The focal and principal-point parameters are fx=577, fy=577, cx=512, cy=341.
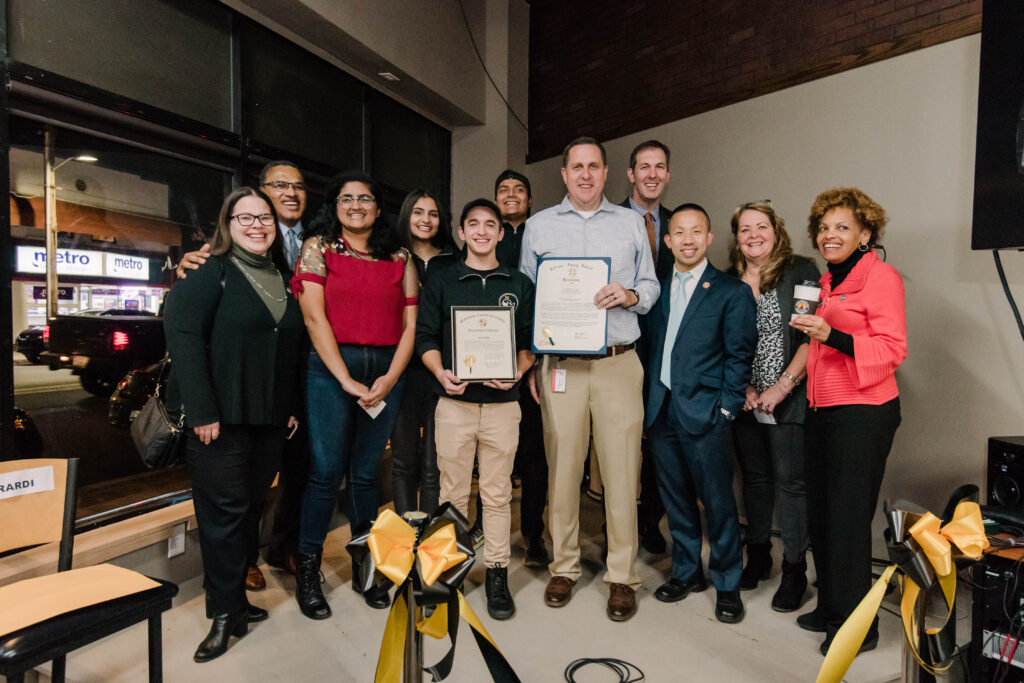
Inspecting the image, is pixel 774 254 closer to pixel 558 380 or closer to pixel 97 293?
pixel 558 380

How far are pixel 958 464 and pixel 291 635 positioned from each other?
297 centimetres

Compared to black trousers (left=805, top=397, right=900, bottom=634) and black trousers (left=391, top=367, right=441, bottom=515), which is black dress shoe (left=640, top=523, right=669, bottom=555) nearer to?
black trousers (left=805, top=397, right=900, bottom=634)

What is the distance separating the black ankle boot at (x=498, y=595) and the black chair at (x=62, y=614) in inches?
45.0

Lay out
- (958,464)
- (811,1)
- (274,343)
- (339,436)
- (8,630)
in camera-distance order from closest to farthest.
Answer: (8,630) < (274,343) < (339,436) < (958,464) < (811,1)

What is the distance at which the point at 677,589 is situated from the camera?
7.98 ft

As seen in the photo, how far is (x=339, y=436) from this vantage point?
7.43 ft

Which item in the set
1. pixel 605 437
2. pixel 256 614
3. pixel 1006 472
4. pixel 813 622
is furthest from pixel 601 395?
pixel 256 614

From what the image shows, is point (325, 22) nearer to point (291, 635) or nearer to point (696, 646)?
point (291, 635)

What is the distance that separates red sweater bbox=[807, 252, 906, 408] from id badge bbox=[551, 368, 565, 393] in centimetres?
91

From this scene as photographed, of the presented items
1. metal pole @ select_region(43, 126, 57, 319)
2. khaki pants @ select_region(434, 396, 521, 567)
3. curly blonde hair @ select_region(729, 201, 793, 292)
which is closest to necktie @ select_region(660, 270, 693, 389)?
curly blonde hair @ select_region(729, 201, 793, 292)

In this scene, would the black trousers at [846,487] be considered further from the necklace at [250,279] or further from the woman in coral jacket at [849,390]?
the necklace at [250,279]

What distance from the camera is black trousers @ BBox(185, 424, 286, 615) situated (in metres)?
1.97

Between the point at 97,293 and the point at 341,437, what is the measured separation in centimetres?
130

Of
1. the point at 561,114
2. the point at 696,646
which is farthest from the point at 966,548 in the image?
the point at 561,114
